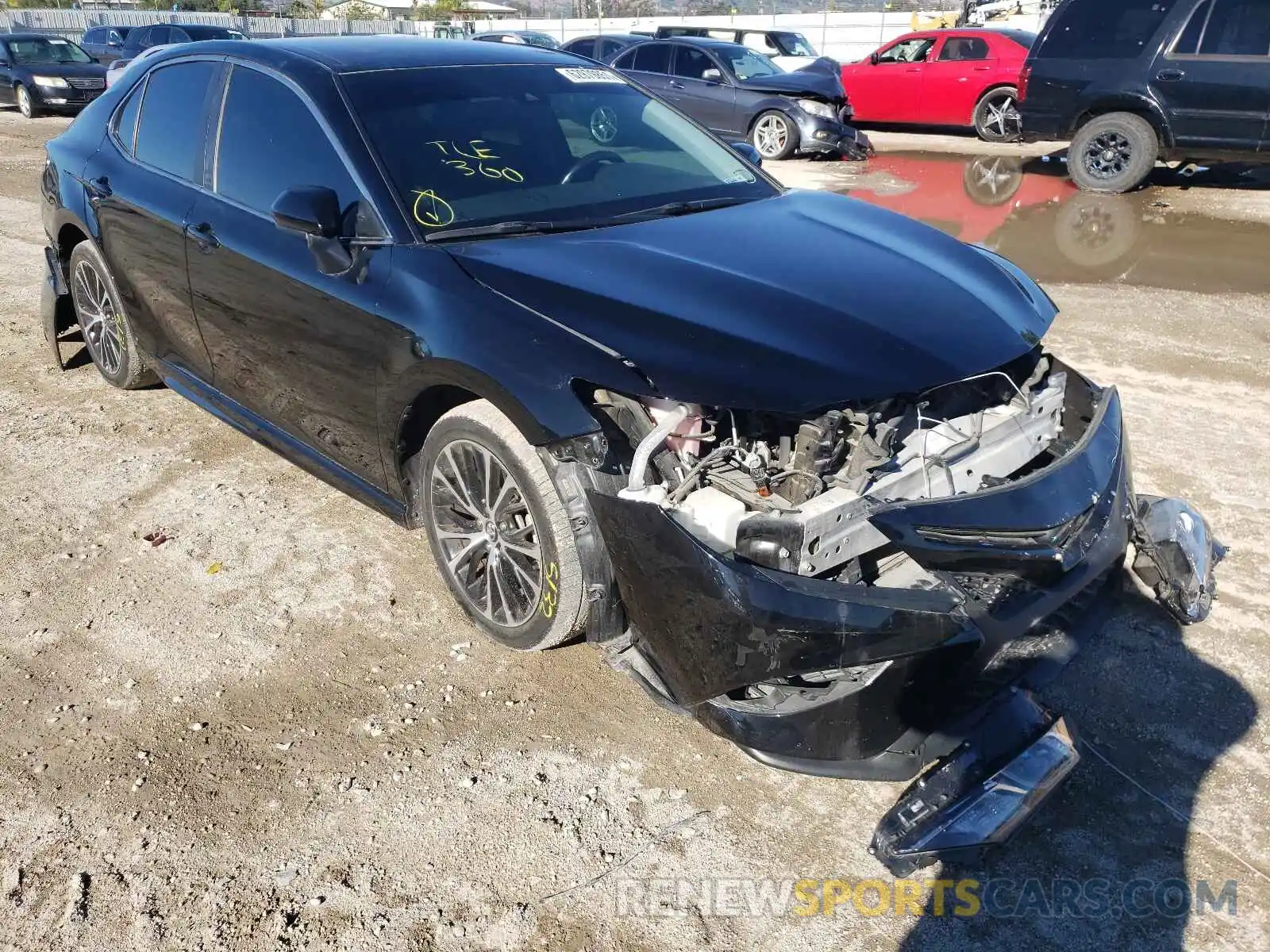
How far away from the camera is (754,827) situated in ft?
8.25

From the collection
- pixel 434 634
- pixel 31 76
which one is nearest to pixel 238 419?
pixel 434 634

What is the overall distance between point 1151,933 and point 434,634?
2202 mm

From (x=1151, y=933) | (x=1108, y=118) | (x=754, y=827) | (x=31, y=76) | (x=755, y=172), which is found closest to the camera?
(x=1151, y=933)

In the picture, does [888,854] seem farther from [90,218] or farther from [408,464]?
[90,218]

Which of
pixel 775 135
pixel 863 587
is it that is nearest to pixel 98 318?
pixel 863 587

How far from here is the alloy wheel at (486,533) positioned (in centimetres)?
292

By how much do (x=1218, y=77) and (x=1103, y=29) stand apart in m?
1.29

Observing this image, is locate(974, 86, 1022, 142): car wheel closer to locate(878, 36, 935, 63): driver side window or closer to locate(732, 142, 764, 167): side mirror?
locate(878, 36, 935, 63): driver side window

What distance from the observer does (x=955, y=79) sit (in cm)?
1426

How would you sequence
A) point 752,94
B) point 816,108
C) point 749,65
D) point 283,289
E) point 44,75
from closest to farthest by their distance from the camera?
point 283,289 < point 816,108 < point 752,94 < point 749,65 < point 44,75

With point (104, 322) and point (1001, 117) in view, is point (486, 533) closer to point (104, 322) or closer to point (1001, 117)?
point (104, 322)

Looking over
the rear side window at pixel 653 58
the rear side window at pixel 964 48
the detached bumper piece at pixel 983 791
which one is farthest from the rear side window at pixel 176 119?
the rear side window at pixel 964 48

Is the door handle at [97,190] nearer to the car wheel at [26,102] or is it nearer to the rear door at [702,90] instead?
the rear door at [702,90]

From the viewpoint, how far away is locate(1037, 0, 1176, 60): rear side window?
9.90m
